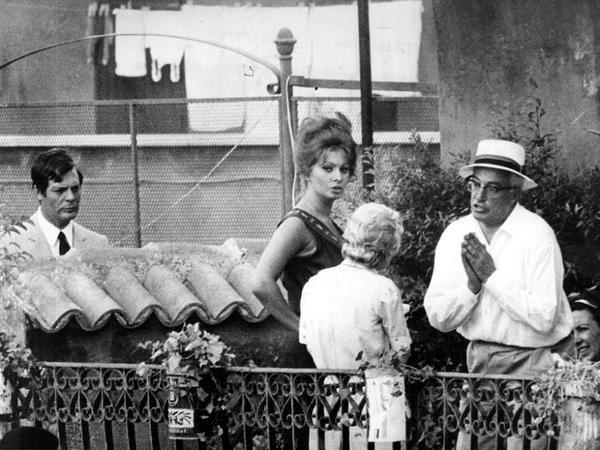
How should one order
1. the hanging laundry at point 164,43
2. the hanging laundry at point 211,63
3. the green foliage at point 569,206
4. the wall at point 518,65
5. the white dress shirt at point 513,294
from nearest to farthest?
the white dress shirt at point 513,294, the green foliage at point 569,206, the wall at point 518,65, the hanging laundry at point 211,63, the hanging laundry at point 164,43

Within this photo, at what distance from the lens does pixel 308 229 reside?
7.34 meters

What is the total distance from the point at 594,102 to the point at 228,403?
10.4ft

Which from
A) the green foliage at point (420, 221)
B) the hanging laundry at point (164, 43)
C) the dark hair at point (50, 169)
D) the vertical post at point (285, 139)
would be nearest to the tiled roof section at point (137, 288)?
the dark hair at point (50, 169)

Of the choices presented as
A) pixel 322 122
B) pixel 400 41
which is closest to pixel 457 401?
pixel 322 122

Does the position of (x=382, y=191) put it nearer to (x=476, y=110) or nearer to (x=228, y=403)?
(x=476, y=110)

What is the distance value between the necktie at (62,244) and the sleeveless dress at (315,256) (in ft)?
5.58

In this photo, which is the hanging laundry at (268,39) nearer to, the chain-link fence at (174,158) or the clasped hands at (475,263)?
the chain-link fence at (174,158)

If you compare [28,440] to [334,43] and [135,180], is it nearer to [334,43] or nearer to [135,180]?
[135,180]

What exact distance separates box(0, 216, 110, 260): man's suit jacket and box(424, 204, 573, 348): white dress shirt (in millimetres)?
2297

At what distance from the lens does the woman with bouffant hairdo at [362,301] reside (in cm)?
675

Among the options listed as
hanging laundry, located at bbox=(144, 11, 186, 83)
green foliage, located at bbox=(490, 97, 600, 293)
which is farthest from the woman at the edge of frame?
hanging laundry, located at bbox=(144, 11, 186, 83)

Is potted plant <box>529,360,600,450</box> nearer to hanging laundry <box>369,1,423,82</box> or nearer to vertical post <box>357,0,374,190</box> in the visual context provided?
vertical post <box>357,0,374,190</box>

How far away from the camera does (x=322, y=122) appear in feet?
24.7

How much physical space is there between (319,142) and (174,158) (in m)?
7.99
